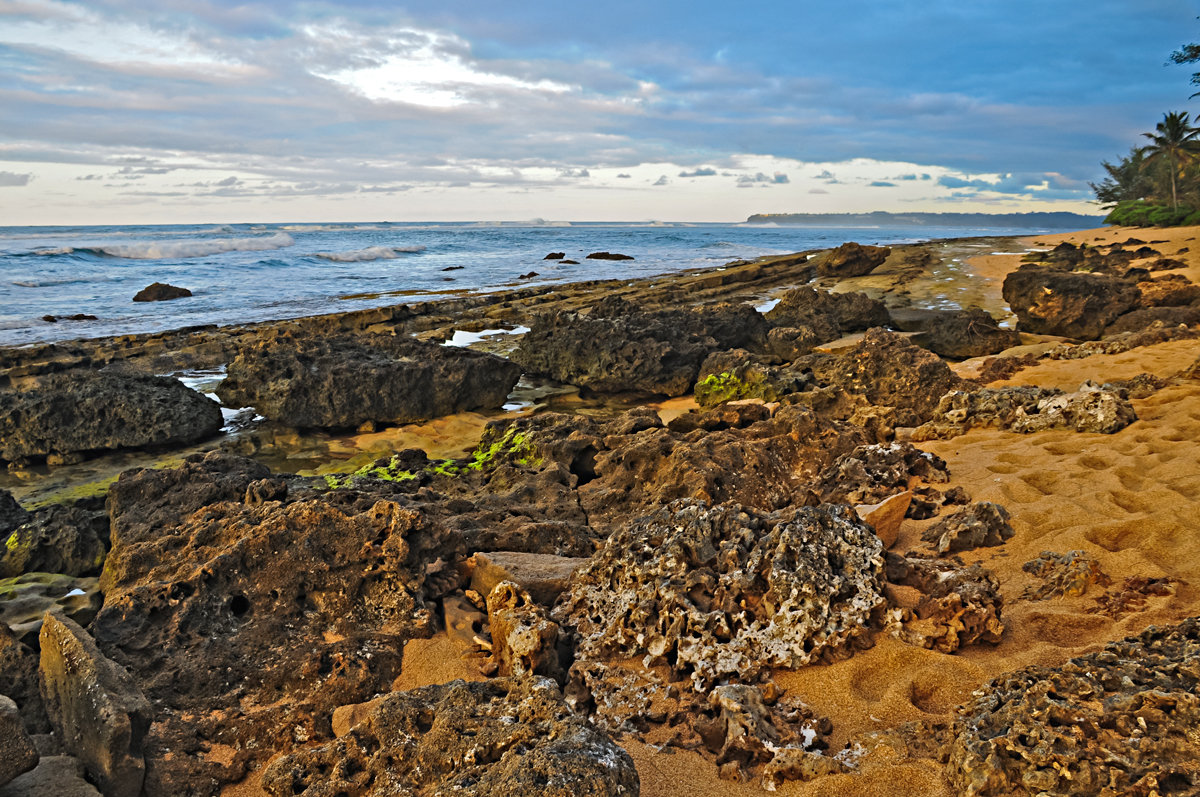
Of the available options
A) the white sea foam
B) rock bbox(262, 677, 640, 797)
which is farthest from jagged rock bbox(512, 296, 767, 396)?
the white sea foam

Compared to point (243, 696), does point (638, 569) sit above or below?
above

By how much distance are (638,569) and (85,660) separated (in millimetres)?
2191

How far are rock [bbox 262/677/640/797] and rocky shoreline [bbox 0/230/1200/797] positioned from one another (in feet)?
0.03

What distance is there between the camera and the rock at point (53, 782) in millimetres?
2266

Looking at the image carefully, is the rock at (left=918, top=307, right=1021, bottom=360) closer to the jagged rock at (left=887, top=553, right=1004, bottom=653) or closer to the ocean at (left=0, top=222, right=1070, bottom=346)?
the jagged rock at (left=887, top=553, right=1004, bottom=653)

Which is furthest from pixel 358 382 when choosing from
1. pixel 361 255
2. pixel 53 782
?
pixel 361 255

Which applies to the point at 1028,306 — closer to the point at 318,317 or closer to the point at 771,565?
the point at 771,565

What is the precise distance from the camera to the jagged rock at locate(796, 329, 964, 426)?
24.5 ft

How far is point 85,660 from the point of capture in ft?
8.95

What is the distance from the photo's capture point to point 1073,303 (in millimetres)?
12641

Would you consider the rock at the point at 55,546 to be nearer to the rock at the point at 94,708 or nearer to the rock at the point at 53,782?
the rock at the point at 94,708

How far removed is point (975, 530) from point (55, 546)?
587cm

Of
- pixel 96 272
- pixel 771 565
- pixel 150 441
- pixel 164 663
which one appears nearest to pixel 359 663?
pixel 164 663

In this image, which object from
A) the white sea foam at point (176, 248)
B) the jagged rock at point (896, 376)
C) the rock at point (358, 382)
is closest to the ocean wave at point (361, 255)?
the white sea foam at point (176, 248)
